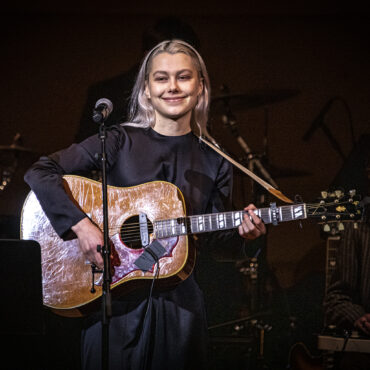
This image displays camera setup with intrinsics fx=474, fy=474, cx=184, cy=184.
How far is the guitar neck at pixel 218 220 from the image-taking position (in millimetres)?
2539

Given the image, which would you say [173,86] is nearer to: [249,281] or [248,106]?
[248,106]

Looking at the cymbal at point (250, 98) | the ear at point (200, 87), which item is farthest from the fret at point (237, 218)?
the cymbal at point (250, 98)

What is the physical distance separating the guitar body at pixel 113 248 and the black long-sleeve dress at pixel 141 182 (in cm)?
9

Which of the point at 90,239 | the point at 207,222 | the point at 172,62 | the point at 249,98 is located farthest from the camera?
the point at 249,98

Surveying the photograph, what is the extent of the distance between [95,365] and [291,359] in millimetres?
1766

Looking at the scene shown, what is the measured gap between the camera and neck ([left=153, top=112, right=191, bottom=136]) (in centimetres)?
283

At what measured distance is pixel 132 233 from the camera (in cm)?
260

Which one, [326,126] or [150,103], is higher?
[326,126]

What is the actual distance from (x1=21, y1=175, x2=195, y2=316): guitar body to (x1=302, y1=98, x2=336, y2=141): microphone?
80.3 inches

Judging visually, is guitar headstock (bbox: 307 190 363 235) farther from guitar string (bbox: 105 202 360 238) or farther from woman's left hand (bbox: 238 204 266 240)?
woman's left hand (bbox: 238 204 266 240)

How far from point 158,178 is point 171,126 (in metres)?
0.35

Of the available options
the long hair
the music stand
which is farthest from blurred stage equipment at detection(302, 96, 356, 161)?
the music stand

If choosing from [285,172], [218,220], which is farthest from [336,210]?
[285,172]

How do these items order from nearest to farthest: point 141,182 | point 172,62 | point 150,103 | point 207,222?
1. point 207,222
2. point 141,182
3. point 172,62
4. point 150,103
